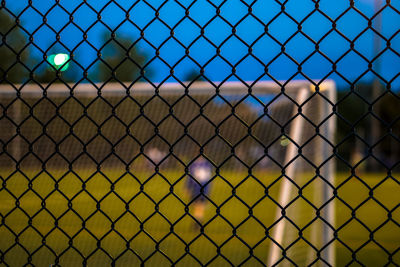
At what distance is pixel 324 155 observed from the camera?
15.8ft

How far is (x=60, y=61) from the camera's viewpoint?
253cm

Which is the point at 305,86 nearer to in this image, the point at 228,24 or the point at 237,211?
the point at 228,24

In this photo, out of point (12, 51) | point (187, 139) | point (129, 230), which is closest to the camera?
point (12, 51)

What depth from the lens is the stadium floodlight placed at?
2.50m

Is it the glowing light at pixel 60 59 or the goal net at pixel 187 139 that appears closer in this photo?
the glowing light at pixel 60 59

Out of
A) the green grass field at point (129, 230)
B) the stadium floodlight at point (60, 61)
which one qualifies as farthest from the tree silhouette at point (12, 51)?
the green grass field at point (129, 230)

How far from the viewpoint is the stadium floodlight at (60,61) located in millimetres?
2496

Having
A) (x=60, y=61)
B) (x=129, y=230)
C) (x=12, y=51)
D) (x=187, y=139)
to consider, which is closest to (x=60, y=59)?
(x=60, y=61)

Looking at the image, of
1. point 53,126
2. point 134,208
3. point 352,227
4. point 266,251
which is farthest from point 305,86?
point 134,208

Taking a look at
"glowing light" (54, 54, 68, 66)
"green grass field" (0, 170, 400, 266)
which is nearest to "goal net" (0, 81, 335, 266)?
"green grass field" (0, 170, 400, 266)

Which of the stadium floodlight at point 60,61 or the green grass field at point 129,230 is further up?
the stadium floodlight at point 60,61

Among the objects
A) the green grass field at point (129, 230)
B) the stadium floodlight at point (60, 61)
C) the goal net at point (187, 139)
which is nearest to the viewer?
the stadium floodlight at point (60, 61)

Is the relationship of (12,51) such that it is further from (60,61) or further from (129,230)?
(129,230)

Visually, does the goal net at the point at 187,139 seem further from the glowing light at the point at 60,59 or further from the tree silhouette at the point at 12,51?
the glowing light at the point at 60,59
